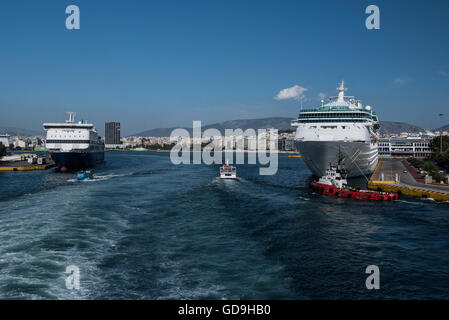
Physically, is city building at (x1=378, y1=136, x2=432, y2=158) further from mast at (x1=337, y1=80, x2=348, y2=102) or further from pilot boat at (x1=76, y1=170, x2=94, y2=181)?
pilot boat at (x1=76, y1=170, x2=94, y2=181)

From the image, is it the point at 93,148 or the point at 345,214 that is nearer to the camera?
the point at 345,214

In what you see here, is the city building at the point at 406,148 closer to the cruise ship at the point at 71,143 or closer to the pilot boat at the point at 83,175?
the cruise ship at the point at 71,143

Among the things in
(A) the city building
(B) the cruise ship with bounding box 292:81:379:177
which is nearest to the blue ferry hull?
(B) the cruise ship with bounding box 292:81:379:177

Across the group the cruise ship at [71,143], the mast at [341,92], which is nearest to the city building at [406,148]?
the mast at [341,92]
